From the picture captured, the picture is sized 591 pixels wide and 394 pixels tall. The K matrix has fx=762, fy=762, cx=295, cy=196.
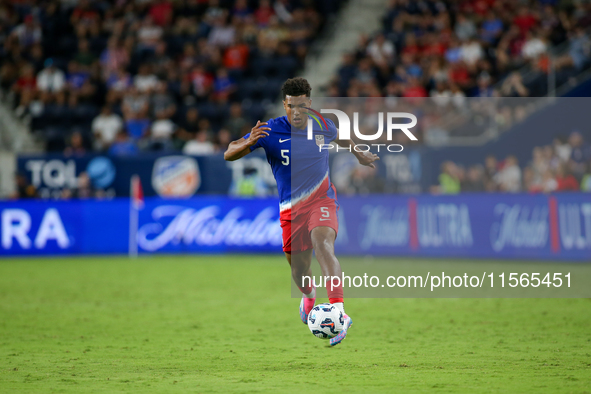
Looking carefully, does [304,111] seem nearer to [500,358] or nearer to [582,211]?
[500,358]

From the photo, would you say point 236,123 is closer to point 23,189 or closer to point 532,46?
point 23,189

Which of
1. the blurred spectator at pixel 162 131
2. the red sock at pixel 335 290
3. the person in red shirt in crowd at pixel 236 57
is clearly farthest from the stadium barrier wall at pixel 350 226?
the red sock at pixel 335 290

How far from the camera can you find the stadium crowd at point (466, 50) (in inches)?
684

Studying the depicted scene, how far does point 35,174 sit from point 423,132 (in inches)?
380

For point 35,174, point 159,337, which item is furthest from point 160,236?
point 159,337

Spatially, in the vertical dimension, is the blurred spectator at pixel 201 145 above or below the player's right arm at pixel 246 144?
above

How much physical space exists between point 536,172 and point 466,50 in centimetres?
579

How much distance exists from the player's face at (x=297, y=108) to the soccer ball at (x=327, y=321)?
5.90ft

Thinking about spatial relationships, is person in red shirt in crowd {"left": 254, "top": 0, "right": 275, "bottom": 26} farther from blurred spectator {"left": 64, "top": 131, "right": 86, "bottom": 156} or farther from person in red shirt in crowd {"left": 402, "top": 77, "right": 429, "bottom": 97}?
blurred spectator {"left": 64, "top": 131, "right": 86, "bottom": 156}

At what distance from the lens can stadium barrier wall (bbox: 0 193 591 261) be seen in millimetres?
15617

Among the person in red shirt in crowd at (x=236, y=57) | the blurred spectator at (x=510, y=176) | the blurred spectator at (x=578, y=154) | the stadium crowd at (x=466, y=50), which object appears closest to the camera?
the blurred spectator at (x=578, y=154)

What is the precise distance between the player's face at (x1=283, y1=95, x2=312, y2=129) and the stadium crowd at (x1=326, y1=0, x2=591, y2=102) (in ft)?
33.3

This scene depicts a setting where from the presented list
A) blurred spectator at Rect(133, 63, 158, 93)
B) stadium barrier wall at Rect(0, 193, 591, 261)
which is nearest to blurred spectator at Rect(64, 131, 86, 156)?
stadium barrier wall at Rect(0, 193, 591, 261)

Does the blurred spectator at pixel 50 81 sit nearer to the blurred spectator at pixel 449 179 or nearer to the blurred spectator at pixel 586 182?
the blurred spectator at pixel 449 179
